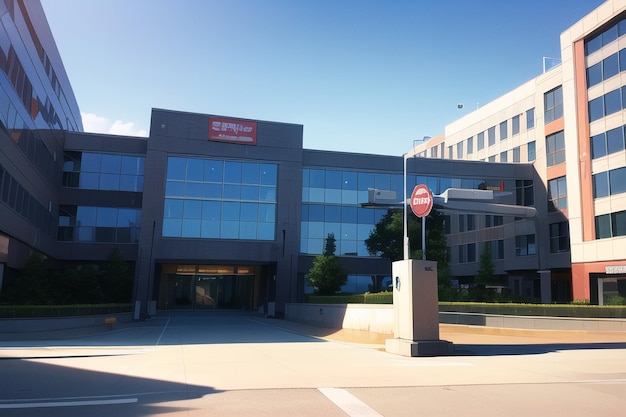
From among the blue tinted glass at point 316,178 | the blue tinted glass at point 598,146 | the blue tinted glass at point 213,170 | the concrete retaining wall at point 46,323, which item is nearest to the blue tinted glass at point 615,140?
the blue tinted glass at point 598,146

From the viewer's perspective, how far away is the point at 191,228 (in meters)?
40.7

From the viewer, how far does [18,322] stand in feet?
75.5

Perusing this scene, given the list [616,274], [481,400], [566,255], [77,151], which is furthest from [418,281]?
[77,151]

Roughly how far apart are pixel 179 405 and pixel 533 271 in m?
44.3

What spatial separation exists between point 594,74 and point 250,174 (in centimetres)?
2647

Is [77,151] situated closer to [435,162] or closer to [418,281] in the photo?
[435,162]

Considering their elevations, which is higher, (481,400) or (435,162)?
(435,162)

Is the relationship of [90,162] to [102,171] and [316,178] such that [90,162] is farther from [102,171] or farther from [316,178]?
[316,178]

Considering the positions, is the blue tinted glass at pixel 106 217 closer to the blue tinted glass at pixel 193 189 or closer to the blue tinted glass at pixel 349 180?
the blue tinted glass at pixel 193 189

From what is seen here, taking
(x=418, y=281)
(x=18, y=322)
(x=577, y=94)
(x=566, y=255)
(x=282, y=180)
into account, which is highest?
(x=577, y=94)

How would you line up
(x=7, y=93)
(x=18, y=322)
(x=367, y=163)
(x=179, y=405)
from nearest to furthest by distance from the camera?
(x=179, y=405)
(x=18, y=322)
(x=7, y=93)
(x=367, y=163)

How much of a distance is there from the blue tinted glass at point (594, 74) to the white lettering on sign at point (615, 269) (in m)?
12.7

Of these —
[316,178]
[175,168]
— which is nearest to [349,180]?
[316,178]

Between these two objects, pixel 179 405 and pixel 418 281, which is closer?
pixel 179 405
